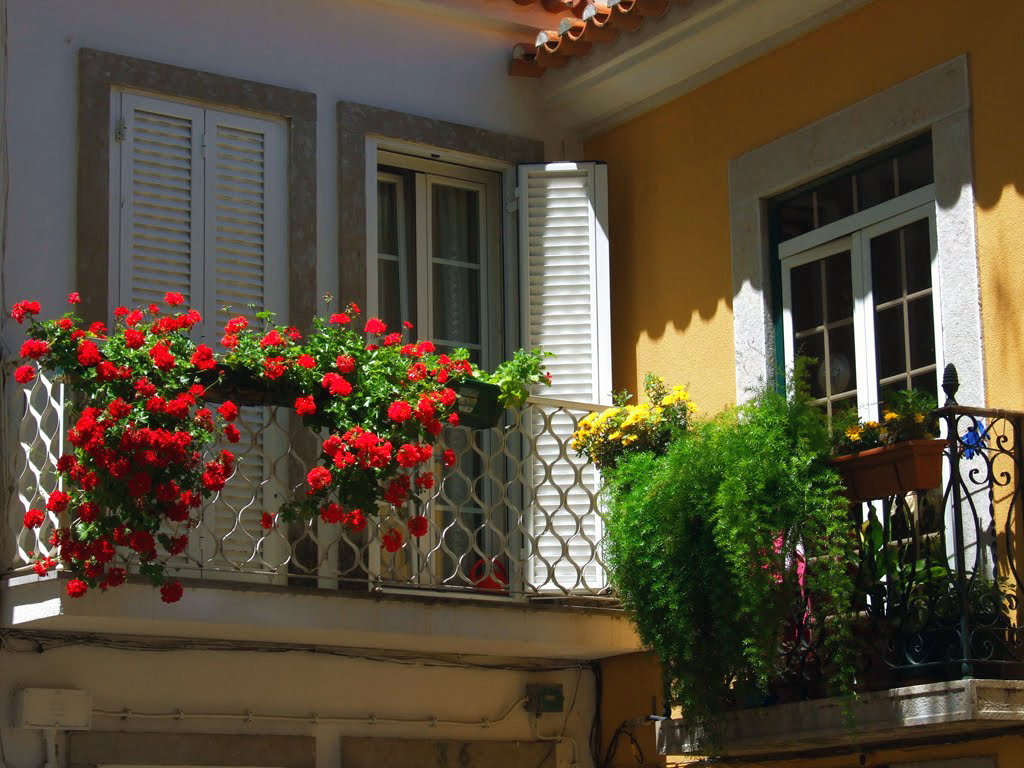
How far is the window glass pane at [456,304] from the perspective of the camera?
10391 millimetres

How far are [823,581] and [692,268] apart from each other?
2.77m

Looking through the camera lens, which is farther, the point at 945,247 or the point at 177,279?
the point at 177,279

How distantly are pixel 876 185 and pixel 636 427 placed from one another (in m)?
1.66

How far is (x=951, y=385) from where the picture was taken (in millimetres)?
7461

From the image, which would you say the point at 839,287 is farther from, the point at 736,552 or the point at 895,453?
the point at 736,552

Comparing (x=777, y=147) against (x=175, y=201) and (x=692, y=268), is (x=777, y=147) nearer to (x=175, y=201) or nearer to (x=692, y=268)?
(x=692, y=268)

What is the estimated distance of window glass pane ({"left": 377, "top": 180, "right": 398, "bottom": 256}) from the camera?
10.3 meters

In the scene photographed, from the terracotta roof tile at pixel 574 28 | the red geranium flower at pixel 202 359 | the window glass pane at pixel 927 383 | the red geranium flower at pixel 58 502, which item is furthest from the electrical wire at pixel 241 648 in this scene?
the terracotta roof tile at pixel 574 28

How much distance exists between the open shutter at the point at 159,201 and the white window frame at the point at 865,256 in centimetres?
307

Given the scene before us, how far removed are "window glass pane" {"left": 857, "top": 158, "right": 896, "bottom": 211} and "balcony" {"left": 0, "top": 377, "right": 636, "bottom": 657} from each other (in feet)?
5.85

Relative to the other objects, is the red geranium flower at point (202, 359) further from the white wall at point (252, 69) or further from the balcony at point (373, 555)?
the white wall at point (252, 69)

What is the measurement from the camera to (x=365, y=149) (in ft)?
33.1

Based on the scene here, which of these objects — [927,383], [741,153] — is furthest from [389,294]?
[927,383]

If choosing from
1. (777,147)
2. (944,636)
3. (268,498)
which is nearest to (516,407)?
(268,498)
